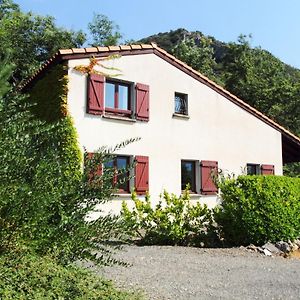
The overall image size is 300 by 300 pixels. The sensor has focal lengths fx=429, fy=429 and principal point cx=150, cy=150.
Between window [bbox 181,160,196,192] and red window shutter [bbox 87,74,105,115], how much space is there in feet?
12.8

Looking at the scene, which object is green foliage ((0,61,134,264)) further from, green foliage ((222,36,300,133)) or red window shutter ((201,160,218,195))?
green foliage ((222,36,300,133))

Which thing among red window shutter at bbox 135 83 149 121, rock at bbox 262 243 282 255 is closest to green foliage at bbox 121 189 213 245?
rock at bbox 262 243 282 255

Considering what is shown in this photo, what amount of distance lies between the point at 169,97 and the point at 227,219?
6.19 m

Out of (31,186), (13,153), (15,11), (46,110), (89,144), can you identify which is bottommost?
(31,186)

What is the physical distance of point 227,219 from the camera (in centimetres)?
973

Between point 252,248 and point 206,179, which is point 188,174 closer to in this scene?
point 206,179

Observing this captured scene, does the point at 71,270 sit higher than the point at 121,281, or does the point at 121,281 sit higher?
the point at 71,270

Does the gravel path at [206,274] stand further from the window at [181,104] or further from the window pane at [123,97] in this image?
the window at [181,104]

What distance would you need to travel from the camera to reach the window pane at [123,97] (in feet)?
Result: 45.2

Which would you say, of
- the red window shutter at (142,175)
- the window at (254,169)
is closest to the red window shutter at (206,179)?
the red window shutter at (142,175)

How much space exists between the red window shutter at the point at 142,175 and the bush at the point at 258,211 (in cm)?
386

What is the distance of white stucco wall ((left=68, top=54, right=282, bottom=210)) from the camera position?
42.1ft

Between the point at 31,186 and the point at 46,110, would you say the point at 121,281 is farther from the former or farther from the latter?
the point at 46,110

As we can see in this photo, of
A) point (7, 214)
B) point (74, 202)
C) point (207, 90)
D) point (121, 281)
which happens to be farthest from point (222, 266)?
point (207, 90)
